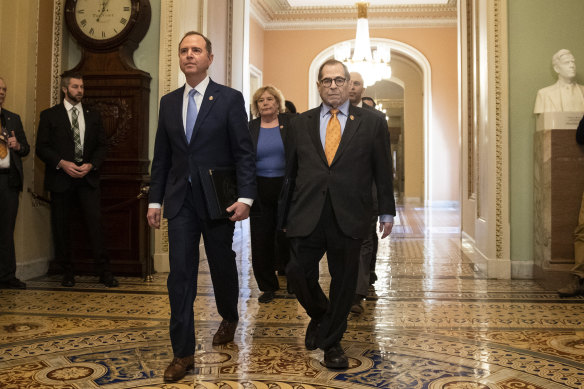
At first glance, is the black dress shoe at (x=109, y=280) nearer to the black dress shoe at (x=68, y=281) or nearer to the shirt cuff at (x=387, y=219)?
the black dress shoe at (x=68, y=281)

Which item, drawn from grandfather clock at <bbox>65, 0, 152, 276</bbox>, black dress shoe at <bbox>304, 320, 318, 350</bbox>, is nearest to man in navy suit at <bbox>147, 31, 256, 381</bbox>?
black dress shoe at <bbox>304, 320, 318, 350</bbox>

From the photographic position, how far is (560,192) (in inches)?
192

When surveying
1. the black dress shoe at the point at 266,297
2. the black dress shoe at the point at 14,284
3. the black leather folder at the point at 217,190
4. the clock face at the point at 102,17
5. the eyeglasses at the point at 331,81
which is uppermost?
the clock face at the point at 102,17

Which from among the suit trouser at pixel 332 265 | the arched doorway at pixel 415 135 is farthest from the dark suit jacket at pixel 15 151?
the arched doorway at pixel 415 135

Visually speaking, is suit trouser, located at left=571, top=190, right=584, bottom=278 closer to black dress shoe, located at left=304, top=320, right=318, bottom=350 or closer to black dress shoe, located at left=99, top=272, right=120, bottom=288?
black dress shoe, located at left=304, top=320, right=318, bottom=350

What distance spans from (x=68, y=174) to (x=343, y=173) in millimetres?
2929

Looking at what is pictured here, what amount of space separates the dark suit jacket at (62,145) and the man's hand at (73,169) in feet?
0.20

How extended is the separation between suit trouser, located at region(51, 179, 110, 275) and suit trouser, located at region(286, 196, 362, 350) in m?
2.67

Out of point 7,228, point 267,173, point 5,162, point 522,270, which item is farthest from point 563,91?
point 7,228

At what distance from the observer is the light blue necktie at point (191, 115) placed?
2.74 m

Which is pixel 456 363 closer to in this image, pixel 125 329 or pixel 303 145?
pixel 303 145

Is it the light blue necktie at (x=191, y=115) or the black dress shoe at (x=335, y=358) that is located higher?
the light blue necktie at (x=191, y=115)

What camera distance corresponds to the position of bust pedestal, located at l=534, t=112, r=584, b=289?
4.82 meters

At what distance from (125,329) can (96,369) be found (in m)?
0.73
